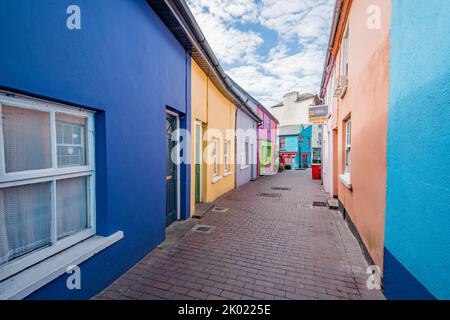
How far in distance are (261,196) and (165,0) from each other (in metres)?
7.18

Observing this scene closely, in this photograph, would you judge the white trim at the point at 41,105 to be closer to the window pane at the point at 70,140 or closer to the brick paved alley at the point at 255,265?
the window pane at the point at 70,140

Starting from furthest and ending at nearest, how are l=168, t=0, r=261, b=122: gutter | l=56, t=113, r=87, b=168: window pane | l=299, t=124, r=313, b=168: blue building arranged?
1. l=299, t=124, r=313, b=168: blue building
2. l=168, t=0, r=261, b=122: gutter
3. l=56, t=113, r=87, b=168: window pane

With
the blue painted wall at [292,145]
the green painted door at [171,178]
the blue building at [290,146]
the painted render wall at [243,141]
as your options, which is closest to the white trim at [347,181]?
the green painted door at [171,178]

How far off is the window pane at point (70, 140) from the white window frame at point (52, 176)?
0.05m

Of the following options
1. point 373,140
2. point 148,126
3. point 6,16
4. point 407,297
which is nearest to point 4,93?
point 6,16

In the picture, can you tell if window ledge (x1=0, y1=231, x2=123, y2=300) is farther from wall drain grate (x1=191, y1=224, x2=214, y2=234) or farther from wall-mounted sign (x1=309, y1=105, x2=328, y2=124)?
wall-mounted sign (x1=309, y1=105, x2=328, y2=124)

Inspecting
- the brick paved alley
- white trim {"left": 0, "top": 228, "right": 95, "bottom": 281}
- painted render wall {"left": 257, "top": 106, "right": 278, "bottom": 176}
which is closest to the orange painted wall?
the brick paved alley

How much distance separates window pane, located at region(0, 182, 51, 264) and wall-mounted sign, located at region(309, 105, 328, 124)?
9.71 m

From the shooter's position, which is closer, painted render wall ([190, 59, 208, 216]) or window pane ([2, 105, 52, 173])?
window pane ([2, 105, 52, 173])

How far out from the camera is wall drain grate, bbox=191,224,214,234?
480 centimetres

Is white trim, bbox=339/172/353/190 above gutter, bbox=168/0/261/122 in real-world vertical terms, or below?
below

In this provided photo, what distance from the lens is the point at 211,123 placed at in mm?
7098

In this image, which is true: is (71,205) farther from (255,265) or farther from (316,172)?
(316,172)
